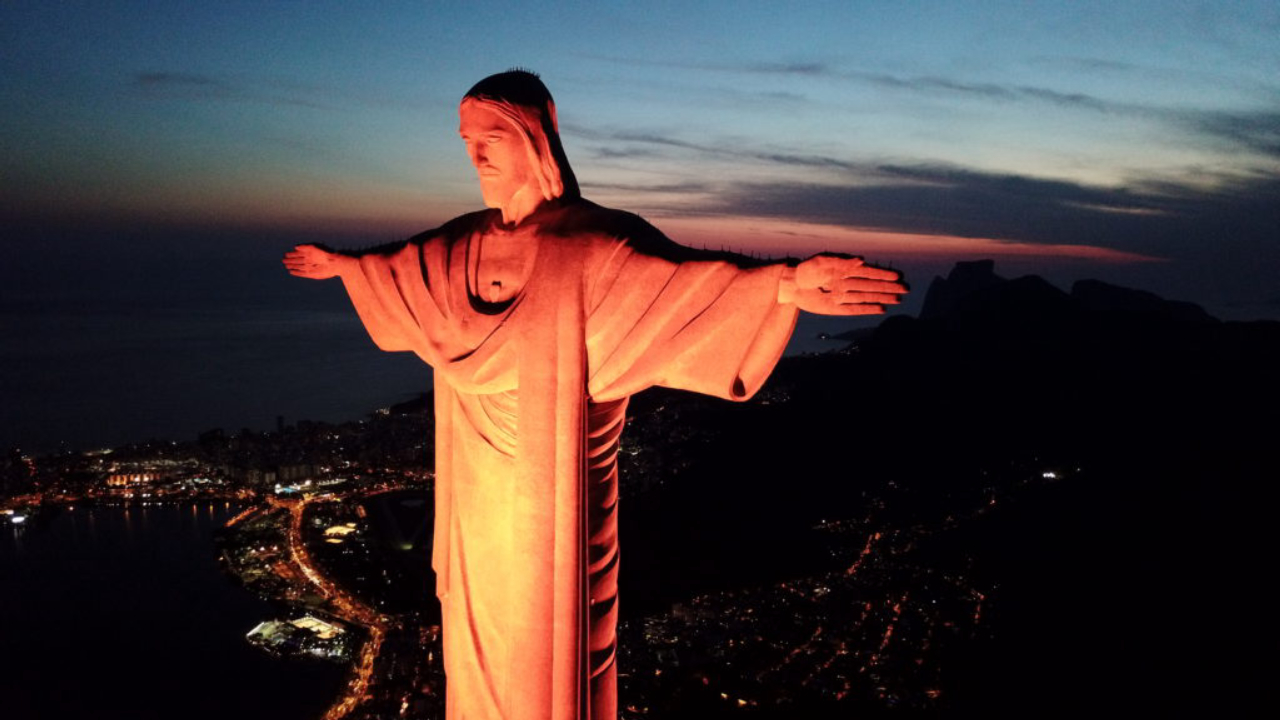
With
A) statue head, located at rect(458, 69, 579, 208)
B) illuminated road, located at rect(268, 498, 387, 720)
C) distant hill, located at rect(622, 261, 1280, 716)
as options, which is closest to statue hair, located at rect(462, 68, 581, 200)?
statue head, located at rect(458, 69, 579, 208)

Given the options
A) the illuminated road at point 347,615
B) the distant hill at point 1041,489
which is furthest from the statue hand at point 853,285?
the distant hill at point 1041,489

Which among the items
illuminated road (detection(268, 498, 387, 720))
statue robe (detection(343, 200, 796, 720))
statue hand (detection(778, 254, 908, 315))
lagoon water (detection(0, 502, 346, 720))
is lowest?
illuminated road (detection(268, 498, 387, 720))

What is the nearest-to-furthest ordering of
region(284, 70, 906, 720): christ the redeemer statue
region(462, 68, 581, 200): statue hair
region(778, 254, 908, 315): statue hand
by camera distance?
region(778, 254, 908, 315): statue hand
region(284, 70, 906, 720): christ the redeemer statue
region(462, 68, 581, 200): statue hair

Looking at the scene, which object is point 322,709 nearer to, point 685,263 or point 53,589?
point 53,589

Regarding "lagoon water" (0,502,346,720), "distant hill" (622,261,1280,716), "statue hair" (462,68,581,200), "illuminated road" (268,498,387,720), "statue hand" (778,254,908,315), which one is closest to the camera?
"statue hand" (778,254,908,315)

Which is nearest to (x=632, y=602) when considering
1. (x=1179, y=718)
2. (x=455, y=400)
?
(x=1179, y=718)

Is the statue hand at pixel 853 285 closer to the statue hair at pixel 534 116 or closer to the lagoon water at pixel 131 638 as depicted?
the statue hair at pixel 534 116

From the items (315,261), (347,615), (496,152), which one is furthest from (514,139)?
(347,615)

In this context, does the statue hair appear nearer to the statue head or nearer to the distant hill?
the statue head

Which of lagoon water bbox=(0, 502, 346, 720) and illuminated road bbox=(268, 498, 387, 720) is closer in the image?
lagoon water bbox=(0, 502, 346, 720)
